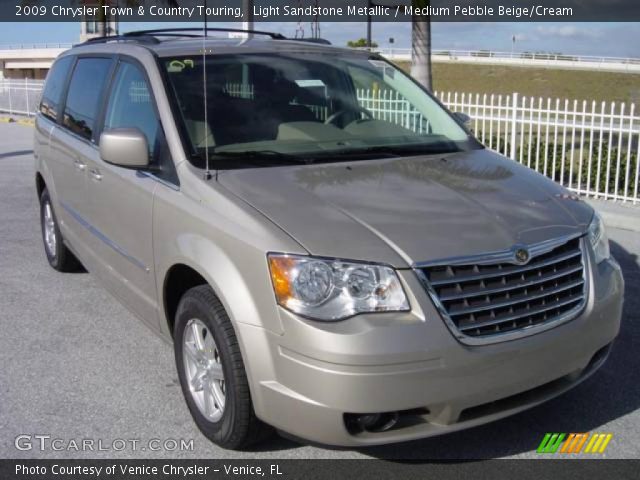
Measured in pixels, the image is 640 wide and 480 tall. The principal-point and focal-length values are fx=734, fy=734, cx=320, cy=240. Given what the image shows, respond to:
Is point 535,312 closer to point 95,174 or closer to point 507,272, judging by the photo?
point 507,272

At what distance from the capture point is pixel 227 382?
3.21m

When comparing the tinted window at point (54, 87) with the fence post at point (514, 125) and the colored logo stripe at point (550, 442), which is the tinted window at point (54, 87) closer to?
the colored logo stripe at point (550, 442)

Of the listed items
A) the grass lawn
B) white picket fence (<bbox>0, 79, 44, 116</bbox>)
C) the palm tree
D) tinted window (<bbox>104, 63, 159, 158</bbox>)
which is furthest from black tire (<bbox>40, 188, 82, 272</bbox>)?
the grass lawn

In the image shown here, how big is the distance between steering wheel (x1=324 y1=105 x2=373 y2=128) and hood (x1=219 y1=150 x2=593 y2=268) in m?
0.57

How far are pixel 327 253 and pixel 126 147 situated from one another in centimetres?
141

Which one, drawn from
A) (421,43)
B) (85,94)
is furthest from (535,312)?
(421,43)

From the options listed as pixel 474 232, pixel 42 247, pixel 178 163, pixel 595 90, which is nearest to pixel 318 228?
pixel 474 232

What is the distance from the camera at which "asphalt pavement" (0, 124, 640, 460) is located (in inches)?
137

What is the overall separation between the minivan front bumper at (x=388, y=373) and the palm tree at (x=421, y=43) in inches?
390

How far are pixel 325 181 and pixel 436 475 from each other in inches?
57.4

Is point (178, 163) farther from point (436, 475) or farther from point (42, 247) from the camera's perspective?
point (42, 247)

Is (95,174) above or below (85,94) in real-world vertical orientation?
below

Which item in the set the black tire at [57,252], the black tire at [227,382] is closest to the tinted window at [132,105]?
the black tire at [227,382]

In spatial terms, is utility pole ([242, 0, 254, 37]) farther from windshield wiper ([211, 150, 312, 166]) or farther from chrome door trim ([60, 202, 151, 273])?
windshield wiper ([211, 150, 312, 166])
